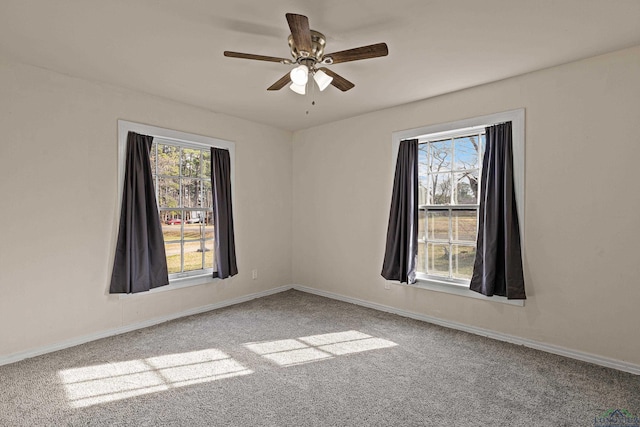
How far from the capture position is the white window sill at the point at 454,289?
11.0 ft

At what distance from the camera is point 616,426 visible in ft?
6.75

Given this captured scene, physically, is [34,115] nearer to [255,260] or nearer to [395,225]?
[255,260]

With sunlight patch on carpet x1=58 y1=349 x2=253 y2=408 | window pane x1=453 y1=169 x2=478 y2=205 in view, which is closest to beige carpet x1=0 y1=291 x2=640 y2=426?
sunlight patch on carpet x1=58 y1=349 x2=253 y2=408

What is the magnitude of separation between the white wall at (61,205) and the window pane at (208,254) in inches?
18.6

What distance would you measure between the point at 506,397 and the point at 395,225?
211 cm

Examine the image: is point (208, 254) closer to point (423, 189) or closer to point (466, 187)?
point (423, 189)

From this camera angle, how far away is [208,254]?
4.51m

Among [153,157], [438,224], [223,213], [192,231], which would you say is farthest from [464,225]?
[153,157]

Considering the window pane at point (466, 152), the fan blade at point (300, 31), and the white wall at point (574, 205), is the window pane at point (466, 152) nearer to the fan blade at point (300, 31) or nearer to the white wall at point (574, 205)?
the white wall at point (574, 205)

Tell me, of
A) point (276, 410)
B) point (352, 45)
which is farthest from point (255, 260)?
point (352, 45)

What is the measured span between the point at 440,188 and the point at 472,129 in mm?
737

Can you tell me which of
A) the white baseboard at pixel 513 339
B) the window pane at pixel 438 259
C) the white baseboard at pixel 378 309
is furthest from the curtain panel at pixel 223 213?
the window pane at pixel 438 259

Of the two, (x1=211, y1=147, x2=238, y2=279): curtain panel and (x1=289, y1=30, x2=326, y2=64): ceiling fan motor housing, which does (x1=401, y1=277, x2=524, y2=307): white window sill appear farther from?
(x1=289, y1=30, x2=326, y2=64): ceiling fan motor housing

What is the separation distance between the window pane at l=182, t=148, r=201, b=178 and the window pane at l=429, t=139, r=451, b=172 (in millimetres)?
2939
